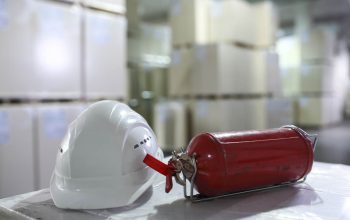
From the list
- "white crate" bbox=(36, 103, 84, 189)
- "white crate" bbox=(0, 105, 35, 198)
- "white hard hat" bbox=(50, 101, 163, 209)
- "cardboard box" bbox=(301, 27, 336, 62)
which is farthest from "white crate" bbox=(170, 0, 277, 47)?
"white hard hat" bbox=(50, 101, 163, 209)

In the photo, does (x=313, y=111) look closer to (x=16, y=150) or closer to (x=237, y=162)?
(x=16, y=150)

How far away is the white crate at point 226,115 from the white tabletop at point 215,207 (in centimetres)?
420

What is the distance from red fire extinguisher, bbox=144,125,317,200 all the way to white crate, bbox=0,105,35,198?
6.32 feet

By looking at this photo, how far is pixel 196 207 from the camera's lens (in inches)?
46.6

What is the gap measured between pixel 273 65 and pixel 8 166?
5.14 metres

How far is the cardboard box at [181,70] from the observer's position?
608cm

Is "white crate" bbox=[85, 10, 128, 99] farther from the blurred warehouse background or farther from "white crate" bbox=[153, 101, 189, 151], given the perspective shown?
"white crate" bbox=[153, 101, 189, 151]

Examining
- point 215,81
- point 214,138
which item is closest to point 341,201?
point 214,138

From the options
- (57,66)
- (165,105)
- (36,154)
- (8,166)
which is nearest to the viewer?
(8,166)

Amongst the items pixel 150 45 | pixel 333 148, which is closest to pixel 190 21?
pixel 150 45

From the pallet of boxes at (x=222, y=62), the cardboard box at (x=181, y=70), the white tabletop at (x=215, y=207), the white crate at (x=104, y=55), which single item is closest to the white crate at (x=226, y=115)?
the pallet of boxes at (x=222, y=62)

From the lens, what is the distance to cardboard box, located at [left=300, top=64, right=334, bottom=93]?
33.2ft

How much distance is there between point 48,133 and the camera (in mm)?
3029

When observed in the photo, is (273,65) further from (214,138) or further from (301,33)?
(214,138)
